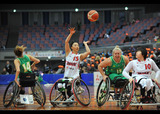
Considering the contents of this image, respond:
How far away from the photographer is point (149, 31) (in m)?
20.9

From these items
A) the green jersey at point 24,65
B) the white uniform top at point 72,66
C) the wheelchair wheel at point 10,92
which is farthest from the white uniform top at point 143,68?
the wheelchair wheel at point 10,92

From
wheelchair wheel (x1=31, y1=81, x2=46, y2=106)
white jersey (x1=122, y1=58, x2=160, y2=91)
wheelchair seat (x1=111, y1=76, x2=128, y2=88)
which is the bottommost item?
wheelchair wheel (x1=31, y1=81, x2=46, y2=106)

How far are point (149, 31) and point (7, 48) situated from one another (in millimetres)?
10650

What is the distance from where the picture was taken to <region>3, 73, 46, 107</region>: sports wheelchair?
5629mm

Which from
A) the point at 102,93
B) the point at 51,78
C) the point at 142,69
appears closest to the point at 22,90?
the point at 102,93

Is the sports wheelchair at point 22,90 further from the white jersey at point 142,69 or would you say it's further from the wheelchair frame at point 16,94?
the white jersey at point 142,69

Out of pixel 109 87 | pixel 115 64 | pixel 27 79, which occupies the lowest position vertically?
pixel 109 87

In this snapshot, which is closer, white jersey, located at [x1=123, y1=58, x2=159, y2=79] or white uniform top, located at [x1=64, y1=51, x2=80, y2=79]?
white jersey, located at [x1=123, y1=58, x2=159, y2=79]

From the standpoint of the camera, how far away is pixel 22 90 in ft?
19.5

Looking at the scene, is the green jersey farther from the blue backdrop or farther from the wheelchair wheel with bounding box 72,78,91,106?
the blue backdrop

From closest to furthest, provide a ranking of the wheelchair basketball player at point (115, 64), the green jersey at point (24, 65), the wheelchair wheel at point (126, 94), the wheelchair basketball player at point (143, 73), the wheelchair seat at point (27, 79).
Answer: the wheelchair basketball player at point (143, 73) < the wheelchair wheel at point (126, 94) < the wheelchair basketball player at point (115, 64) < the wheelchair seat at point (27, 79) < the green jersey at point (24, 65)

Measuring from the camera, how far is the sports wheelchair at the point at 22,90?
5.63 m

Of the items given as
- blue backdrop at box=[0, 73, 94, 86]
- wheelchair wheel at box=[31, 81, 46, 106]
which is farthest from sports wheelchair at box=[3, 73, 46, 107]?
blue backdrop at box=[0, 73, 94, 86]

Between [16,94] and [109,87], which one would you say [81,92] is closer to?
[109,87]
